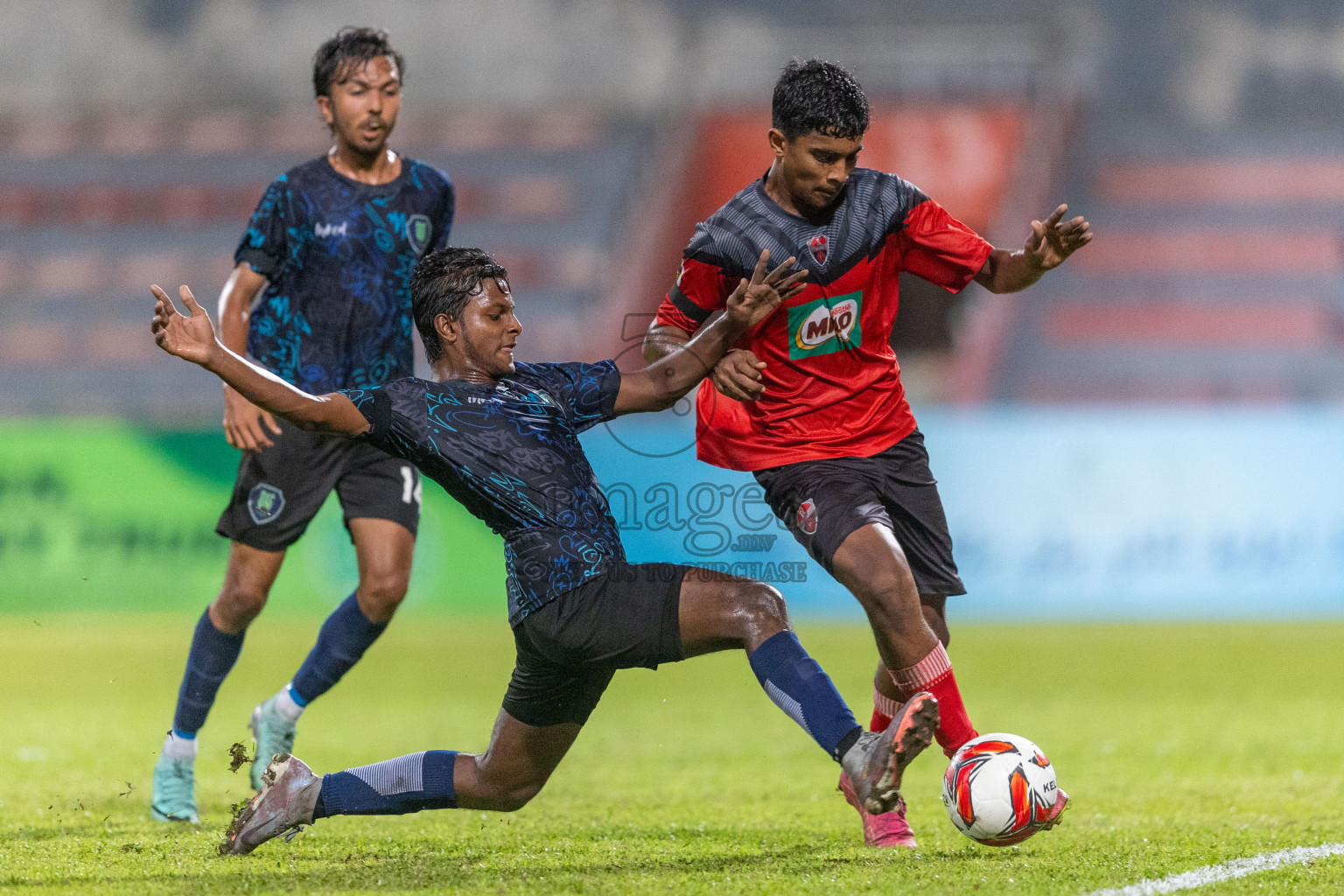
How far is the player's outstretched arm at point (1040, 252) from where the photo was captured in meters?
4.13

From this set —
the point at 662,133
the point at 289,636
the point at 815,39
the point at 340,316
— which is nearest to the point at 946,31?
the point at 815,39

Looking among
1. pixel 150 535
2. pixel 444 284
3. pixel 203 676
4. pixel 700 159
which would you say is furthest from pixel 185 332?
pixel 700 159

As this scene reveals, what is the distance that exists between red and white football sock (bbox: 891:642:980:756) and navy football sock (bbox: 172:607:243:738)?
230 cm

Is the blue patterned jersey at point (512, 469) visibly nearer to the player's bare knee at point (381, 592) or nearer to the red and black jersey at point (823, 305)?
the red and black jersey at point (823, 305)

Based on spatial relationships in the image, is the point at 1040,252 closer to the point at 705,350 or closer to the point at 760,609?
the point at 705,350

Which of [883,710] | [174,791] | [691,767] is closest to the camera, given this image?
[883,710]

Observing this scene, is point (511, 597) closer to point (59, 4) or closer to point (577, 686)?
point (577, 686)

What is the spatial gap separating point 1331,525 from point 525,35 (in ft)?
50.9

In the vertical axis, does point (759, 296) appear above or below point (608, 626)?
above

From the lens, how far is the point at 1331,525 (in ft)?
38.6

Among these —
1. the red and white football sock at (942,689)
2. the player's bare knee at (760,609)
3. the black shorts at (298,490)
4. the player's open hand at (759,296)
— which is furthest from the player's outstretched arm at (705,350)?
the black shorts at (298,490)

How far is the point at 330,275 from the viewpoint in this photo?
196 inches

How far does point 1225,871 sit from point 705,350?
1.81 metres

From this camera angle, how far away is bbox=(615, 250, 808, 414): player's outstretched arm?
383cm
